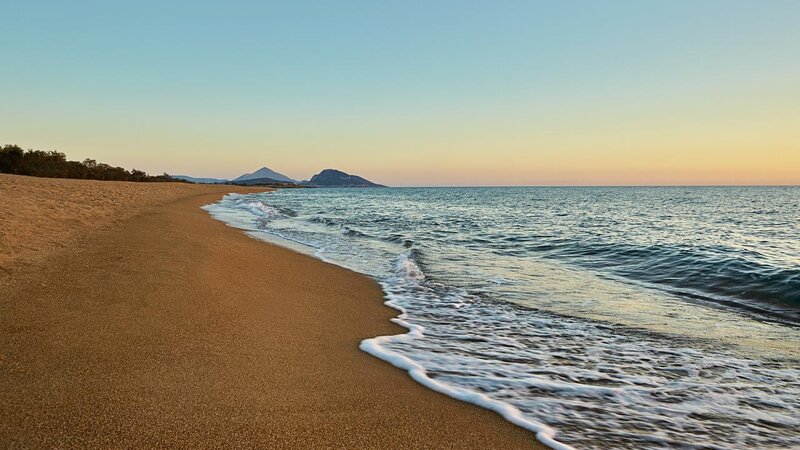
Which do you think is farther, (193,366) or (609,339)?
(609,339)

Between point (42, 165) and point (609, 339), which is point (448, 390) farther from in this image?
point (42, 165)

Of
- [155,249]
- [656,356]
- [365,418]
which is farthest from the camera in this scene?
[155,249]

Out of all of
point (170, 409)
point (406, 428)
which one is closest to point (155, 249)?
point (170, 409)

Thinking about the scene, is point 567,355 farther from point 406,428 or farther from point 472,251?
point 472,251

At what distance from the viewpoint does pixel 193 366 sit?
12.9ft

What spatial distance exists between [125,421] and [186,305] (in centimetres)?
298

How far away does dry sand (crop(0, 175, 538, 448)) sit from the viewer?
292 cm

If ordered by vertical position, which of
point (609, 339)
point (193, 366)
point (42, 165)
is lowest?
point (609, 339)

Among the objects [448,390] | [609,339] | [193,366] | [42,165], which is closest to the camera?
[193,366]

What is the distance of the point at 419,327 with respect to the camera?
21.2 ft

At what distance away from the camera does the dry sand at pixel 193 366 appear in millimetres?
2922

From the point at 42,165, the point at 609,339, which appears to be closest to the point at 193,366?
the point at 609,339

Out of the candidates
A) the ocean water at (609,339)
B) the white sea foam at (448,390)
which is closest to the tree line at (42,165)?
the ocean water at (609,339)

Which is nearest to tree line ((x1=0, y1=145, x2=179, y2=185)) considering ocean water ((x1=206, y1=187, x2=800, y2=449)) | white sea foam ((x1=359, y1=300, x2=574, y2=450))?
ocean water ((x1=206, y1=187, x2=800, y2=449))
